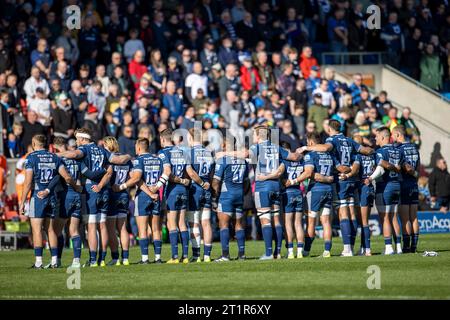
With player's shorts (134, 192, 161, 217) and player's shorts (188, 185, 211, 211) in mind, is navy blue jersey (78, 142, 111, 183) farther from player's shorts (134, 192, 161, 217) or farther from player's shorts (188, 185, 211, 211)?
player's shorts (188, 185, 211, 211)

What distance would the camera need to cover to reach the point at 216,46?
107ft

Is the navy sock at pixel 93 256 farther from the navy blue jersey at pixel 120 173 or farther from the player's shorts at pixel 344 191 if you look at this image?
the player's shorts at pixel 344 191

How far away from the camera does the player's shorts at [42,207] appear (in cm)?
1970

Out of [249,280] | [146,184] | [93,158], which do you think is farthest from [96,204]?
[249,280]

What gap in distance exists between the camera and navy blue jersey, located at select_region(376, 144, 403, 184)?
2189 centimetres

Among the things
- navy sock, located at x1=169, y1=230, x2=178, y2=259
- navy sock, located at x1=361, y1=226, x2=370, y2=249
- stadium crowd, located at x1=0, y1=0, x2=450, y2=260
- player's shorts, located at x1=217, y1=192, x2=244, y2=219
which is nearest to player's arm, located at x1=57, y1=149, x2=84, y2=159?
navy sock, located at x1=169, y1=230, x2=178, y2=259

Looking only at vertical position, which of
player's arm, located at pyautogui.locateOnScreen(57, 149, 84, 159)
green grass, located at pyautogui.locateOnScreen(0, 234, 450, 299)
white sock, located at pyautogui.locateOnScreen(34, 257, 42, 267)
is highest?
player's arm, located at pyautogui.locateOnScreen(57, 149, 84, 159)

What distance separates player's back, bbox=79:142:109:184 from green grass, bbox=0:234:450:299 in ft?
6.15

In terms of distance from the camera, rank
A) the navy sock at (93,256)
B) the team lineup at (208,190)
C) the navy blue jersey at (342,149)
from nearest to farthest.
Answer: the team lineup at (208,190) → the navy sock at (93,256) → the navy blue jersey at (342,149)

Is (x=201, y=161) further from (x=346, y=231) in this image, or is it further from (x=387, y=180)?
(x=387, y=180)

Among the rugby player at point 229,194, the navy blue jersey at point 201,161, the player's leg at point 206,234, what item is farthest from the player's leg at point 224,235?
the navy blue jersey at point 201,161

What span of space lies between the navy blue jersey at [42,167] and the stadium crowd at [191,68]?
634 centimetres
